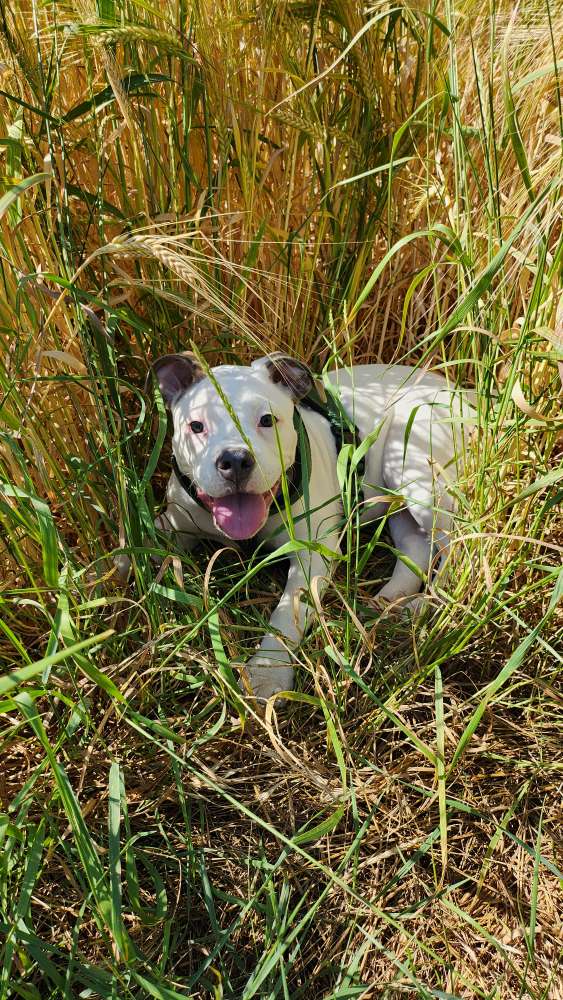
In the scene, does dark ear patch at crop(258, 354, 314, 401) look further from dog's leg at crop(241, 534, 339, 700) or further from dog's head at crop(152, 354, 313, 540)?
dog's leg at crop(241, 534, 339, 700)

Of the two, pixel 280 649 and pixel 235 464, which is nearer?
pixel 235 464

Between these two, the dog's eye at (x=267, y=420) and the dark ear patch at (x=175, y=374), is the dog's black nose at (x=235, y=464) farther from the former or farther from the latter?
the dark ear patch at (x=175, y=374)

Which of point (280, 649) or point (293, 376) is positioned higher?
point (293, 376)

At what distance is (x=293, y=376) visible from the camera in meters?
1.67

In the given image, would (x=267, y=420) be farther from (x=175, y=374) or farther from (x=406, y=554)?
(x=406, y=554)

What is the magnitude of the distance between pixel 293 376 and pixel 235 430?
211mm

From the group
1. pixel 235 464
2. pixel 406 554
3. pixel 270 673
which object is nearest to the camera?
pixel 235 464

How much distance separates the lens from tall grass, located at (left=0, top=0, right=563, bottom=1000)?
1283mm

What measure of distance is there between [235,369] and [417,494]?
0.49 meters

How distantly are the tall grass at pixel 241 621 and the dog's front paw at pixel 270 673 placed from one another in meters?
0.05

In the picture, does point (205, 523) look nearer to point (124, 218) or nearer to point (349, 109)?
point (124, 218)

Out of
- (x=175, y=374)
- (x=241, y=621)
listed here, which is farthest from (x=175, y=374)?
(x=241, y=621)

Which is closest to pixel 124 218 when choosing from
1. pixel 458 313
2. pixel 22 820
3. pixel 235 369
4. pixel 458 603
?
pixel 235 369

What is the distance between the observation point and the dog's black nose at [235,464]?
1487 millimetres
